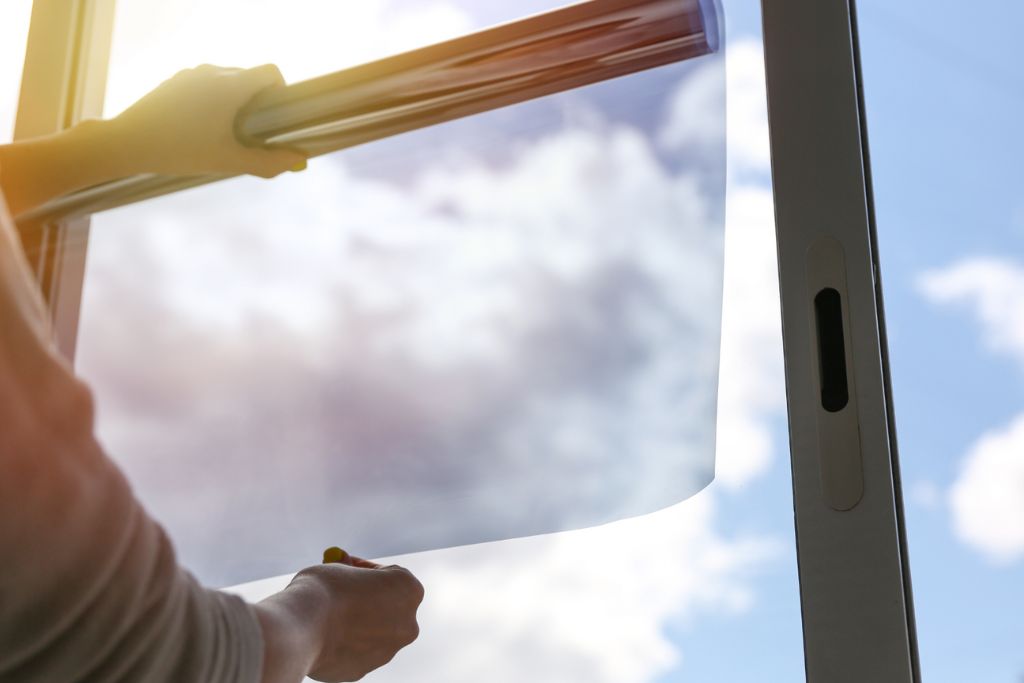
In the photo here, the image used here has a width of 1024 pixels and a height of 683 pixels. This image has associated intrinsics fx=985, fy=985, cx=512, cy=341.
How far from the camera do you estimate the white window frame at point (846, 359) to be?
2.37 ft

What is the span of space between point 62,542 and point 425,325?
0.65m

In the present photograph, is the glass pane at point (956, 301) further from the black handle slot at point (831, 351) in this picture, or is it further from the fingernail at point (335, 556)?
the fingernail at point (335, 556)

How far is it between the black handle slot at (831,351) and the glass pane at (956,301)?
4cm

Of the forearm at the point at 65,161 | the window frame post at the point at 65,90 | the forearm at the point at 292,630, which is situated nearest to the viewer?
the forearm at the point at 292,630

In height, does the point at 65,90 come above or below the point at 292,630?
above

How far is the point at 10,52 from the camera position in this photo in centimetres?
150

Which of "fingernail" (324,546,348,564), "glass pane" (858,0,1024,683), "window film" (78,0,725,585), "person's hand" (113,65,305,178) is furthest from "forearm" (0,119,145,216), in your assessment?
"glass pane" (858,0,1024,683)

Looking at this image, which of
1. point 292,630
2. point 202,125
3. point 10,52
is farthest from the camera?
point 10,52

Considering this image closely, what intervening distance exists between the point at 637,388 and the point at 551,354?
10 cm

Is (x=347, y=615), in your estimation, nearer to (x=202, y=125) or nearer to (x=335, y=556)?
(x=335, y=556)

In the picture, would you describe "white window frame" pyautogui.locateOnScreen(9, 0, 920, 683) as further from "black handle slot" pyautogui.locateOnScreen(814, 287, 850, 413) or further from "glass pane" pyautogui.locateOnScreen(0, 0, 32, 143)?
"glass pane" pyautogui.locateOnScreen(0, 0, 32, 143)

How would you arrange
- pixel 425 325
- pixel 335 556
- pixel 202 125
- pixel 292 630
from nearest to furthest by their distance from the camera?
pixel 292 630 → pixel 335 556 → pixel 202 125 → pixel 425 325

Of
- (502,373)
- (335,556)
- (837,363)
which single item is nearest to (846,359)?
(837,363)

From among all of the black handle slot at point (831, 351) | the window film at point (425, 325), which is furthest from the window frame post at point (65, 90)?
the black handle slot at point (831, 351)
